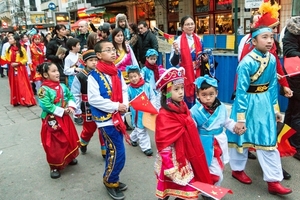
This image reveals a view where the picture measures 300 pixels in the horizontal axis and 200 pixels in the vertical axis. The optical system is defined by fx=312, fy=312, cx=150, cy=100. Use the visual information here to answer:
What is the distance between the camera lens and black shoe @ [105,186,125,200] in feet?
11.4

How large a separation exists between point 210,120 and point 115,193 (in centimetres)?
140

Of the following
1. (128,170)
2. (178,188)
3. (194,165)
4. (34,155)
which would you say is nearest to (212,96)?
(194,165)

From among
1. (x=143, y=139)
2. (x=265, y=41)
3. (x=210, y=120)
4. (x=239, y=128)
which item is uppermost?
(x=265, y=41)

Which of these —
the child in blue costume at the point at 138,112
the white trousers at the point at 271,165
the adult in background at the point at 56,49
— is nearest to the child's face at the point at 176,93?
the white trousers at the point at 271,165

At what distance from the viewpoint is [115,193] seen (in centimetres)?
352

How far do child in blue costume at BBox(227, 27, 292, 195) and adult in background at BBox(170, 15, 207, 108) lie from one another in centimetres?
166

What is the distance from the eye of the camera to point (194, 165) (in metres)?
2.77

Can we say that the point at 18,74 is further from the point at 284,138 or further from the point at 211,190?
the point at 211,190

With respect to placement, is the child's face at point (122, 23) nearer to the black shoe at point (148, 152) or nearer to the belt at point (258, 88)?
the black shoe at point (148, 152)

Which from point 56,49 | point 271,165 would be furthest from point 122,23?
point 271,165

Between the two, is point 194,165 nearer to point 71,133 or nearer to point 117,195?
point 117,195

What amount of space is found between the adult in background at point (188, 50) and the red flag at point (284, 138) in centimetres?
170

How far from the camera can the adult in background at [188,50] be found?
4.95m

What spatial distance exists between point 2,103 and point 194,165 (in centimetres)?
803
